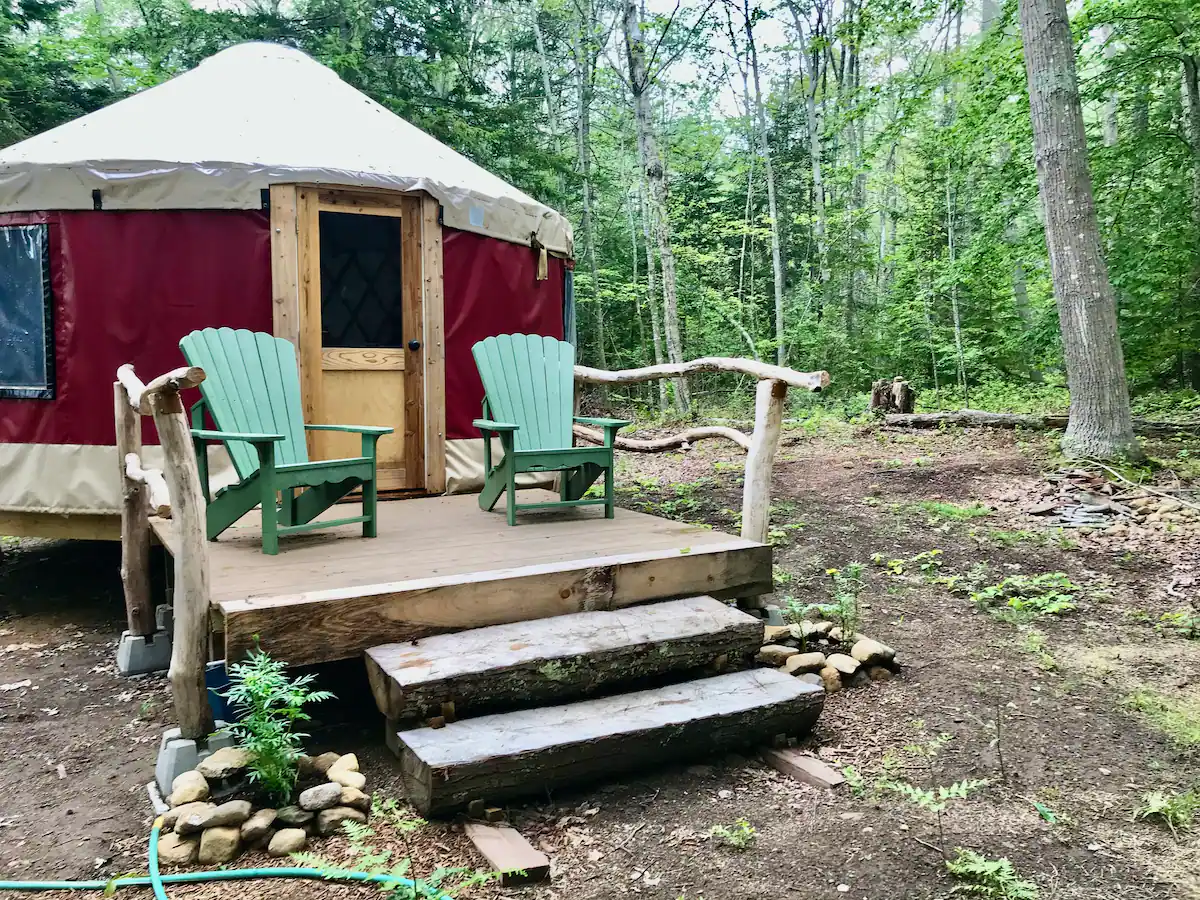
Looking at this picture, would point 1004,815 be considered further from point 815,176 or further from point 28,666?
point 815,176

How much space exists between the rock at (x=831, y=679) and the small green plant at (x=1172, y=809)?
0.96m

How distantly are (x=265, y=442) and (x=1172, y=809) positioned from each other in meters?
2.96

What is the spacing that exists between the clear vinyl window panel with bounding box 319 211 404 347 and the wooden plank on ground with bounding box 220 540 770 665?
3.24 metres

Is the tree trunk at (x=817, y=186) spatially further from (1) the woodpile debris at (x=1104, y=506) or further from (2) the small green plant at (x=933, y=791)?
(2) the small green plant at (x=933, y=791)

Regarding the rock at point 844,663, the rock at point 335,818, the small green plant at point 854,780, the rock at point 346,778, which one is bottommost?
the small green plant at point 854,780

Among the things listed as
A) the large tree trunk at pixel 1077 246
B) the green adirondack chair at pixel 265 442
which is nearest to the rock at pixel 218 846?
the green adirondack chair at pixel 265 442

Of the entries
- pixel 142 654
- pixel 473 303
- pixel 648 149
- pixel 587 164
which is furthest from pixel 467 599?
pixel 587 164

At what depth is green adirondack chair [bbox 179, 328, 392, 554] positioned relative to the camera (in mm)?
3043

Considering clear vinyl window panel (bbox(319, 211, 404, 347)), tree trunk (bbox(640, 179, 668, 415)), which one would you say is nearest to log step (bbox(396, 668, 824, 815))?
clear vinyl window panel (bbox(319, 211, 404, 347))

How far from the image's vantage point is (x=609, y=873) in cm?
187

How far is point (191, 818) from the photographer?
1.91 metres

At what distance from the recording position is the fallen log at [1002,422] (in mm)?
6603

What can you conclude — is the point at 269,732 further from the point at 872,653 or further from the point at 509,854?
the point at 872,653

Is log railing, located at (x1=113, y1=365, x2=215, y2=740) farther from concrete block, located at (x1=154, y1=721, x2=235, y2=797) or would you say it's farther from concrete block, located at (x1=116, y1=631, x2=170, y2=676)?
concrete block, located at (x1=116, y1=631, x2=170, y2=676)
